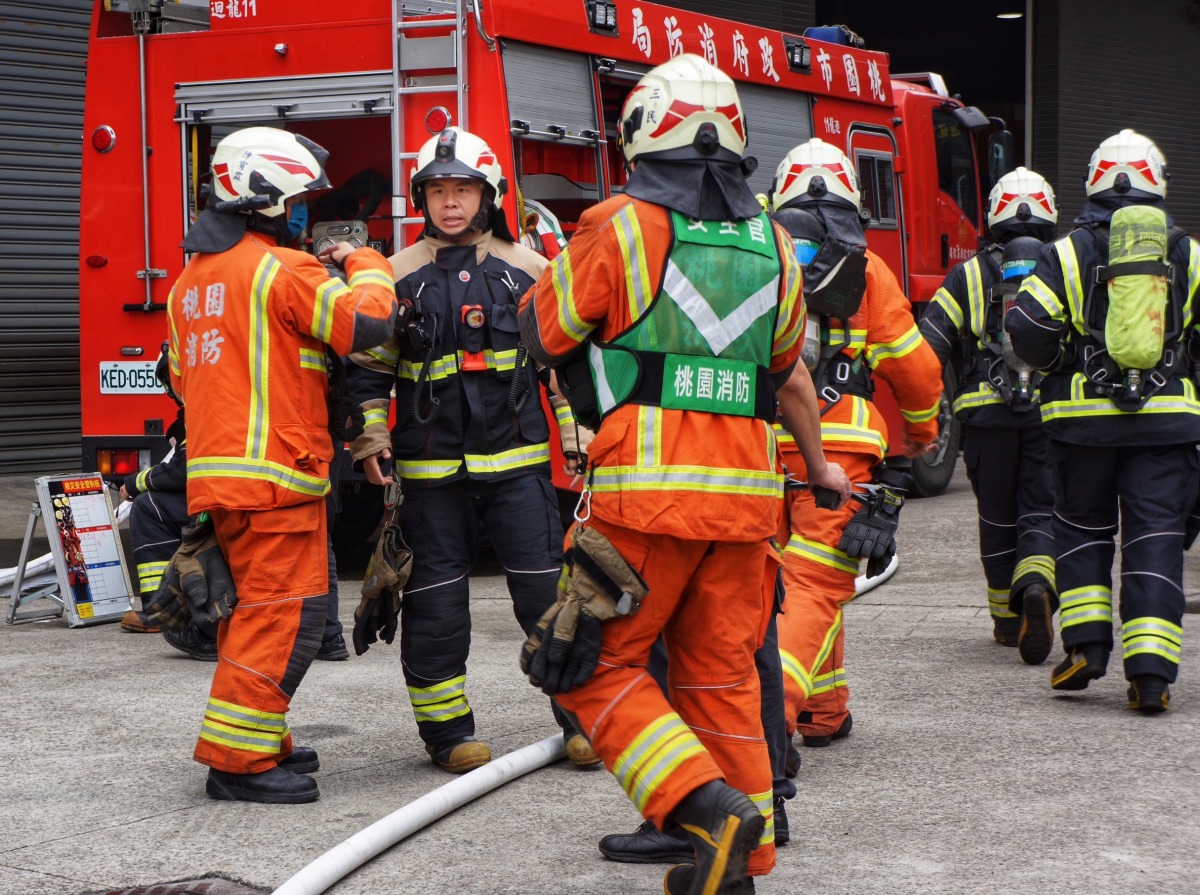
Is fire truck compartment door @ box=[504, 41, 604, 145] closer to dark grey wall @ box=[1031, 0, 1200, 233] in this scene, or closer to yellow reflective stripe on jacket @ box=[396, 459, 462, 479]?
yellow reflective stripe on jacket @ box=[396, 459, 462, 479]

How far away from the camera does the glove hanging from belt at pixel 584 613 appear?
11.7 ft

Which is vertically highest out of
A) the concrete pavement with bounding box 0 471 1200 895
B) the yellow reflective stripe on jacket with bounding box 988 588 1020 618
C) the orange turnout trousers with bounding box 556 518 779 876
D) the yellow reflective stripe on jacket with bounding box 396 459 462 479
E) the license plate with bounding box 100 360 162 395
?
the license plate with bounding box 100 360 162 395

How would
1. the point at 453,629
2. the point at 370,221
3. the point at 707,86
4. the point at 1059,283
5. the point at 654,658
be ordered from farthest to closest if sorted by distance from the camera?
the point at 370,221 → the point at 1059,283 → the point at 453,629 → the point at 654,658 → the point at 707,86

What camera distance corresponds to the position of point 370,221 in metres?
8.69

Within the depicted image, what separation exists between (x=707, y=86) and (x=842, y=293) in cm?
129

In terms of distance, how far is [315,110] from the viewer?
27.5 feet

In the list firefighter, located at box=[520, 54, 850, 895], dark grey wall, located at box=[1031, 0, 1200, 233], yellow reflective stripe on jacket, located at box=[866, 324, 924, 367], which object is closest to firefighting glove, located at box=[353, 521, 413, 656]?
firefighter, located at box=[520, 54, 850, 895]

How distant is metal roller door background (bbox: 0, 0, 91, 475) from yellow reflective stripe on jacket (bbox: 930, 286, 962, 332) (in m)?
7.04

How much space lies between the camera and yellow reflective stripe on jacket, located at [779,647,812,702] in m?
4.78

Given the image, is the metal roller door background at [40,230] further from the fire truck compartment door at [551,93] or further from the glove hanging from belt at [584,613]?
the glove hanging from belt at [584,613]

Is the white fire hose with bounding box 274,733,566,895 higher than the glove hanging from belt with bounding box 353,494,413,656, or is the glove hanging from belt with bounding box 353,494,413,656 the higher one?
the glove hanging from belt with bounding box 353,494,413,656

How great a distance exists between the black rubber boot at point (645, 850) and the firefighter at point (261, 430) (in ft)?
3.26

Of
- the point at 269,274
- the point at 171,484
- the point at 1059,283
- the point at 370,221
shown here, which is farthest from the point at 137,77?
the point at 1059,283

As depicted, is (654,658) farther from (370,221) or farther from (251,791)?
(370,221)
